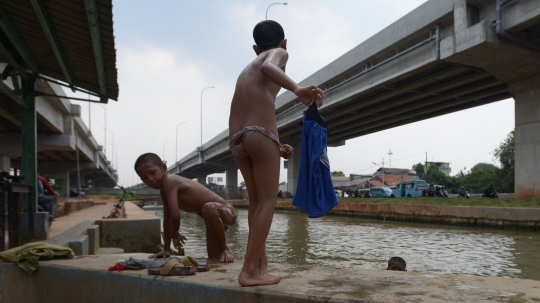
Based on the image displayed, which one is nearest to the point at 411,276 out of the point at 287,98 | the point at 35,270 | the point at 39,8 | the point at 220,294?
the point at 220,294

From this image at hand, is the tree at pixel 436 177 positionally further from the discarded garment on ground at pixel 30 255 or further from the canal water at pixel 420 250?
the discarded garment on ground at pixel 30 255

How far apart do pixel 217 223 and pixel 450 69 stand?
654 inches

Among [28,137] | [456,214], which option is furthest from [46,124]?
[456,214]

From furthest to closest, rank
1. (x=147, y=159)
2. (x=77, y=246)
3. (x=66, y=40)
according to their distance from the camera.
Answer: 1. (x=66, y=40)
2. (x=77, y=246)
3. (x=147, y=159)

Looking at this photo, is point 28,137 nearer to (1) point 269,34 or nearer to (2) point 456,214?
(1) point 269,34

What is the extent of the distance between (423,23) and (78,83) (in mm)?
13693

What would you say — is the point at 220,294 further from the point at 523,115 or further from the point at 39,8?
the point at 523,115

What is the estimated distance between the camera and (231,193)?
181 ft

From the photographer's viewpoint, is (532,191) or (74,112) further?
(74,112)

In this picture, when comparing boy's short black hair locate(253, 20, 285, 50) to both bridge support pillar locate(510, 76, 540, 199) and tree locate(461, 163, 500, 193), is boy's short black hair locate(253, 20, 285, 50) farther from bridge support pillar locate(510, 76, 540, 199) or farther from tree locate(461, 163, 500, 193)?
tree locate(461, 163, 500, 193)

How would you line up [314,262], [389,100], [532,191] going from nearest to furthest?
1. [314,262]
2. [532,191]
3. [389,100]

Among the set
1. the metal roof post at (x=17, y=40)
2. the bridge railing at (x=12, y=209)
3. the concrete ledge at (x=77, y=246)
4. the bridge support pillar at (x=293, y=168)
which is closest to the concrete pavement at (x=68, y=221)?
the bridge railing at (x=12, y=209)

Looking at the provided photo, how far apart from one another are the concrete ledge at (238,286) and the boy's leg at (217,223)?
1.52ft

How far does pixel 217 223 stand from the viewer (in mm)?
4090
